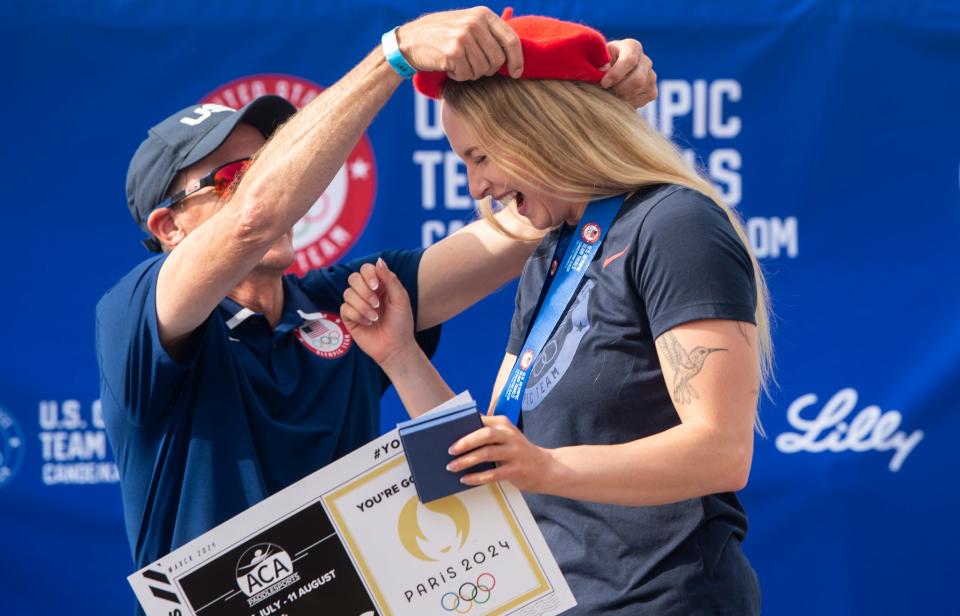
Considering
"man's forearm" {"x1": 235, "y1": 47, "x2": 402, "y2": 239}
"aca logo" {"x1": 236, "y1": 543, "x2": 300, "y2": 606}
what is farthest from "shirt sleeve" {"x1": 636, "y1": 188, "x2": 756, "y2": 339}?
"aca logo" {"x1": 236, "y1": 543, "x2": 300, "y2": 606}

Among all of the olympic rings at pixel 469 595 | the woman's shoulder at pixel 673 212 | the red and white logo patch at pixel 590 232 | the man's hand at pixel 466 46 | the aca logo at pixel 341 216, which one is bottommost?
the olympic rings at pixel 469 595

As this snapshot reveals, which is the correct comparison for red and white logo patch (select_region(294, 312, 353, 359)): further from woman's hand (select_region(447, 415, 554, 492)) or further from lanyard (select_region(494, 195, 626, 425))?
woman's hand (select_region(447, 415, 554, 492))

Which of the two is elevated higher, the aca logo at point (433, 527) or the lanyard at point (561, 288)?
the lanyard at point (561, 288)

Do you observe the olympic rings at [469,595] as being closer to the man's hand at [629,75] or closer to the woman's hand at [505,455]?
the woman's hand at [505,455]

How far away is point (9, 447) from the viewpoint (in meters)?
3.25

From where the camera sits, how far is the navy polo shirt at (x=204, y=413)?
6.63 feet

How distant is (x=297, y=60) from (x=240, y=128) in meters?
1.10

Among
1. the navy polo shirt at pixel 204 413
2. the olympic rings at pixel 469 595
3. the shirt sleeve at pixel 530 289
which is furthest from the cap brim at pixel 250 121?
the olympic rings at pixel 469 595

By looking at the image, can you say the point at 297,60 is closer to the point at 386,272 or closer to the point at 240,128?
the point at 240,128

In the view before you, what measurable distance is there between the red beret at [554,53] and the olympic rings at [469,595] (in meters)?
0.76

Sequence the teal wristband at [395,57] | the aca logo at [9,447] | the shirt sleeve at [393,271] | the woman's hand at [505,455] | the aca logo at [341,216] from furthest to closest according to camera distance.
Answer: the aca logo at [341,216], the aca logo at [9,447], the shirt sleeve at [393,271], the teal wristband at [395,57], the woman's hand at [505,455]

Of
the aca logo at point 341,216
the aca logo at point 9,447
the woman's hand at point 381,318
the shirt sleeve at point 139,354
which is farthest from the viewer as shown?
the aca logo at point 341,216

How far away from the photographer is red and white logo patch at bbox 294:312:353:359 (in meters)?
2.26

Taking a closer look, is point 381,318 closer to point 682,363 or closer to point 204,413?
point 204,413
